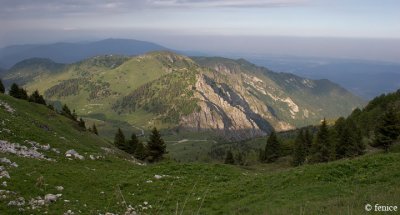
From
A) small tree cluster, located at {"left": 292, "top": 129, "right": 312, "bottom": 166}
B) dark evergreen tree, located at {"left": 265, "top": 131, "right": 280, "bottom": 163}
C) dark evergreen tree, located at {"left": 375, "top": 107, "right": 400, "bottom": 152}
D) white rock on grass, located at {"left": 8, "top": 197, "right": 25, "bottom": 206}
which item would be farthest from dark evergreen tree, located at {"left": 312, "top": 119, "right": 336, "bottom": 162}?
white rock on grass, located at {"left": 8, "top": 197, "right": 25, "bottom": 206}

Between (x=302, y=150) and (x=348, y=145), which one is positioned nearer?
(x=348, y=145)

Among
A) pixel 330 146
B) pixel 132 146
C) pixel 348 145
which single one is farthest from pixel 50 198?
pixel 132 146

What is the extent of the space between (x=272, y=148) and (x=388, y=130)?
42686 millimetres

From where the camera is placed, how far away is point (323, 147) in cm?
7394

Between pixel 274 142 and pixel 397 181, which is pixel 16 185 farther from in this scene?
pixel 274 142

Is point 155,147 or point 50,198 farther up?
point 50,198

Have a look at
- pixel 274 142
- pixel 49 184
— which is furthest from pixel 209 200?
pixel 274 142

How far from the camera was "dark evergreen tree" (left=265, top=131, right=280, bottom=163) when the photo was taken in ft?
321

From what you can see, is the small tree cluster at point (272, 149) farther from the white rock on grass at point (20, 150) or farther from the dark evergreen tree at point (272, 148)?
the white rock on grass at point (20, 150)

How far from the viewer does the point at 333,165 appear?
2906 cm

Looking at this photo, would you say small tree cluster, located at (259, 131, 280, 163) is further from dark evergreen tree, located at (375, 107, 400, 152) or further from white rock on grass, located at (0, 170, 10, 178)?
white rock on grass, located at (0, 170, 10, 178)

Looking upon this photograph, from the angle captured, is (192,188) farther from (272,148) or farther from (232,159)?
(272,148)

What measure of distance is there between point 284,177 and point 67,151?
21372mm

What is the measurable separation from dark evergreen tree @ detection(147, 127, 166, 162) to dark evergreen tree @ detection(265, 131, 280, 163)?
42.0 metres
